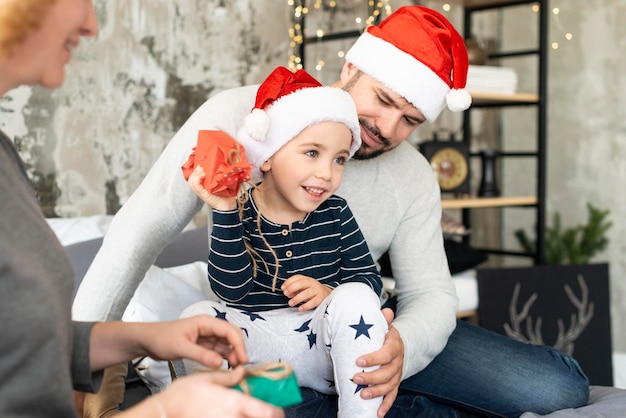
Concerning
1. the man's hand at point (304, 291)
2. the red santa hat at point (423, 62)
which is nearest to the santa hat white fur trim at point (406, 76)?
the red santa hat at point (423, 62)

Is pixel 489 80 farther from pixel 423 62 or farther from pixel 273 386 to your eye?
pixel 273 386

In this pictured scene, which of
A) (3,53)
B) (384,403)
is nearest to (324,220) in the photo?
(384,403)

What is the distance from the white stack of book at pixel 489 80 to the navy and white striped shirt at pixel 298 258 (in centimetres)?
A: 168

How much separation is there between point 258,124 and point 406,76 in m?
0.51

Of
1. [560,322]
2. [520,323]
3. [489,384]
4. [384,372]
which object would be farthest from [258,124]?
[560,322]

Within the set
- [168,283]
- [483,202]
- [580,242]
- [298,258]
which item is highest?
[298,258]

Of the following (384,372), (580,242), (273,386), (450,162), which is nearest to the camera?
(273,386)

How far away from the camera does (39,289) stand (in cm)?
77

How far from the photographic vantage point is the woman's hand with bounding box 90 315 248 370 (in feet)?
3.12

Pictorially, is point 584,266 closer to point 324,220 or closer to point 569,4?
point 569,4

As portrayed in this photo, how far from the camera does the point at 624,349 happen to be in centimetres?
388

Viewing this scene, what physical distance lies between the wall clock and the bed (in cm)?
133

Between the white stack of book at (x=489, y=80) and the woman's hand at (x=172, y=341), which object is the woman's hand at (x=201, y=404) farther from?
the white stack of book at (x=489, y=80)

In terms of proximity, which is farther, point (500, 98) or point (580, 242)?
point (580, 242)
